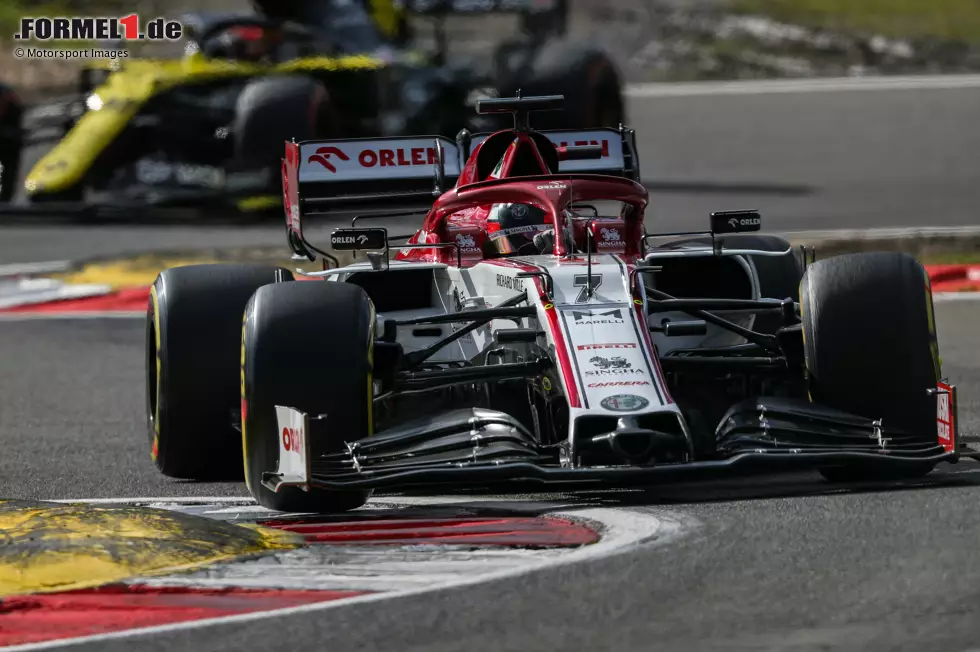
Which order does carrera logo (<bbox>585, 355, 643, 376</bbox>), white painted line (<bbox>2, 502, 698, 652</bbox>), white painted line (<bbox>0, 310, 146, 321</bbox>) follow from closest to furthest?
white painted line (<bbox>2, 502, 698, 652</bbox>), carrera logo (<bbox>585, 355, 643, 376</bbox>), white painted line (<bbox>0, 310, 146, 321</bbox>)

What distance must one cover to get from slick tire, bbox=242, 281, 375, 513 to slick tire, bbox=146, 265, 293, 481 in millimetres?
1071

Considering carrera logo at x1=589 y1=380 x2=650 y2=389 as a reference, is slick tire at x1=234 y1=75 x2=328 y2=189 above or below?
above

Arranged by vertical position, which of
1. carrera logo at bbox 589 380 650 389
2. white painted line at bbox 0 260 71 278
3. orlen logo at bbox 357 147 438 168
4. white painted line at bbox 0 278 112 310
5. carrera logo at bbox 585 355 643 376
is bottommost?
carrera logo at bbox 589 380 650 389

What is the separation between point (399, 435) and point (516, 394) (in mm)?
849

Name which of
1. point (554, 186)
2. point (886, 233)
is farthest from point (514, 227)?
point (886, 233)

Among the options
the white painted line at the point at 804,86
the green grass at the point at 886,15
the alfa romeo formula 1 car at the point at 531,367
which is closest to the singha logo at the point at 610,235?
the alfa romeo formula 1 car at the point at 531,367

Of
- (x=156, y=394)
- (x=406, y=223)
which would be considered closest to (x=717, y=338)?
(x=156, y=394)

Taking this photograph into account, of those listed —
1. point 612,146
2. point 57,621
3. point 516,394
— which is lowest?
point 57,621

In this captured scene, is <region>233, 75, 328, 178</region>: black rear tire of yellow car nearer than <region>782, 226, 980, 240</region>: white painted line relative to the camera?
No

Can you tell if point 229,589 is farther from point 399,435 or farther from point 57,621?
point 399,435

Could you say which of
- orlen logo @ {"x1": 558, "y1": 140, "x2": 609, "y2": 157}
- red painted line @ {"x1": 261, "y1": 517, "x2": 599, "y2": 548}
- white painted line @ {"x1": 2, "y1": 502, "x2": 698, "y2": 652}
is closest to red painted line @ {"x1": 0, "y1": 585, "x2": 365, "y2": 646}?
white painted line @ {"x1": 2, "y1": 502, "x2": 698, "y2": 652}

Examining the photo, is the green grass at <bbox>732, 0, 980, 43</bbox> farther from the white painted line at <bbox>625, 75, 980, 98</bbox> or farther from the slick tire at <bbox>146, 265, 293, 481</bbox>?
the slick tire at <bbox>146, 265, 293, 481</bbox>

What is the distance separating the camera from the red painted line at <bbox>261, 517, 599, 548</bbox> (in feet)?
22.1

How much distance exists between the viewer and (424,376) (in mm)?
8047
